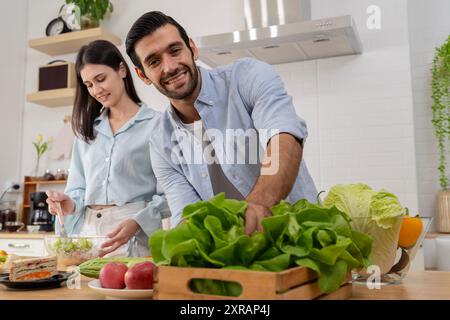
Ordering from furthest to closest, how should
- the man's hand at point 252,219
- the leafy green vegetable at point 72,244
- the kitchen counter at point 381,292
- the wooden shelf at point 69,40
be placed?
1. the wooden shelf at point 69,40
2. the leafy green vegetable at point 72,244
3. the kitchen counter at point 381,292
4. the man's hand at point 252,219

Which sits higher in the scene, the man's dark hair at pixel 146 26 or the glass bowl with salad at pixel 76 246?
the man's dark hair at pixel 146 26

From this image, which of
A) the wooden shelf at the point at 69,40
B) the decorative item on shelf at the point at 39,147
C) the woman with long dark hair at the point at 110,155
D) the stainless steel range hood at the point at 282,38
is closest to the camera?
the woman with long dark hair at the point at 110,155

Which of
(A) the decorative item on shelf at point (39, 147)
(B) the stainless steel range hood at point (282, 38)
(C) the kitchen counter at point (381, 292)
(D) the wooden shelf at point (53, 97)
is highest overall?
(B) the stainless steel range hood at point (282, 38)

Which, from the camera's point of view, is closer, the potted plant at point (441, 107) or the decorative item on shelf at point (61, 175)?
the potted plant at point (441, 107)

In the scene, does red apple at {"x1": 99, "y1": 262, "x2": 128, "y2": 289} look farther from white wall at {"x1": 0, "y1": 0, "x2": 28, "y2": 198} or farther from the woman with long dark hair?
white wall at {"x1": 0, "y1": 0, "x2": 28, "y2": 198}

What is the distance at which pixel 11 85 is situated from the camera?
4.69m

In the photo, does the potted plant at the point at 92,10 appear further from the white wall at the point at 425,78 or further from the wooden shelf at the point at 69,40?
the white wall at the point at 425,78

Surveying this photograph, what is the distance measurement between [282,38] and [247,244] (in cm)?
250

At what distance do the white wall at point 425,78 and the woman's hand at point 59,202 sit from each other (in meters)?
2.42

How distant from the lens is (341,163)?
3.42 m

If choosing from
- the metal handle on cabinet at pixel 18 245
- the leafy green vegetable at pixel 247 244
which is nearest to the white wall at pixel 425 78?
the leafy green vegetable at pixel 247 244

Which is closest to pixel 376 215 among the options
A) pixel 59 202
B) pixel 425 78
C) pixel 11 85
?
pixel 59 202

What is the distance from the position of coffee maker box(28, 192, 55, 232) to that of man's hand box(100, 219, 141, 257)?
2517mm

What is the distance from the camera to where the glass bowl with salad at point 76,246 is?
1.38m
